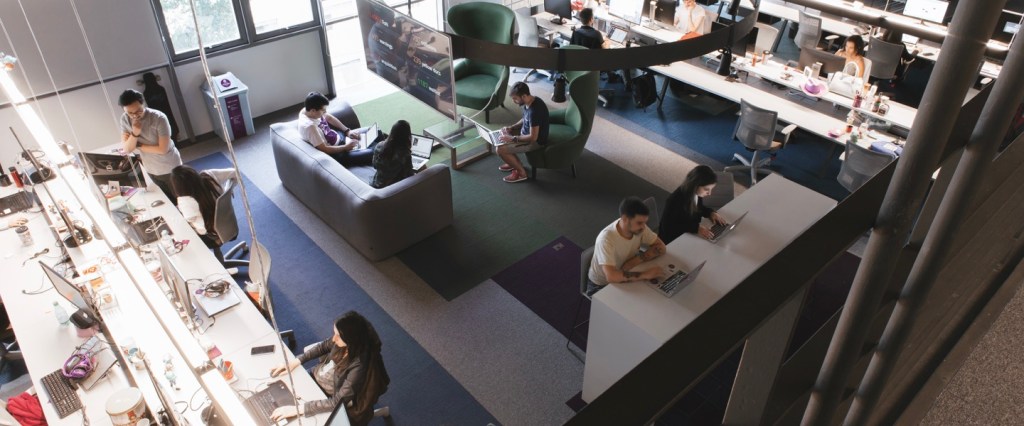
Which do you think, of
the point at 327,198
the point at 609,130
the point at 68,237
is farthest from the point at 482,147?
the point at 68,237

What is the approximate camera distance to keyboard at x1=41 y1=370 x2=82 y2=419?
358cm

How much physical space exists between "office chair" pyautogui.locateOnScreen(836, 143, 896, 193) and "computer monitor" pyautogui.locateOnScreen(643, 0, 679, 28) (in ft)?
9.66

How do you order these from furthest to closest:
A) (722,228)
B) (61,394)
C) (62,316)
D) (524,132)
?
(524,132) < (722,228) < (62,316) < (61,394)

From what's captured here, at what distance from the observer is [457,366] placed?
482cm

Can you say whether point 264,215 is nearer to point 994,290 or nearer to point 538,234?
point 538,234

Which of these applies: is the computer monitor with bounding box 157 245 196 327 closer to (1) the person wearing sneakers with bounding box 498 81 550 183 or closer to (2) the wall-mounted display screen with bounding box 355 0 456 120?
(2) the wall-mounted display screen with bounding box 355 0 456 120

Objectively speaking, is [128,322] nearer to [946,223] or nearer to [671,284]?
[671,284]

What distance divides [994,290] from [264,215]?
18.7ft

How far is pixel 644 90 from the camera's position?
7.79 m

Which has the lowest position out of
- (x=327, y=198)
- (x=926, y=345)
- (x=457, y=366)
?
(x=457, y=366)

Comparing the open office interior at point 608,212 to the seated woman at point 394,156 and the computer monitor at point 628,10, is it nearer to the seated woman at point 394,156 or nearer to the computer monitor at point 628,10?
the computer monitor at point 628,10

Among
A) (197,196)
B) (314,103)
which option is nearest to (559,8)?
(314,103)

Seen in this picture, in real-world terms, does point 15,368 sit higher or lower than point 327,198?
lower

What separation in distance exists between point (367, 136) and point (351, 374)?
10.7 ft
